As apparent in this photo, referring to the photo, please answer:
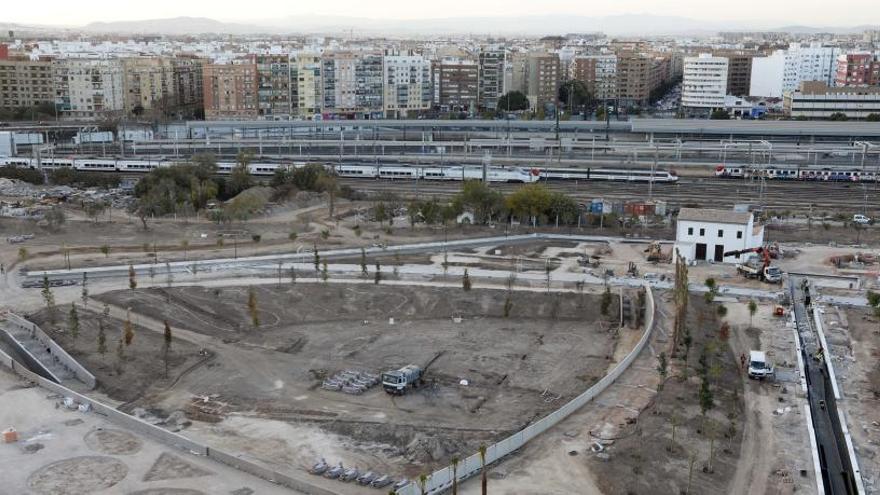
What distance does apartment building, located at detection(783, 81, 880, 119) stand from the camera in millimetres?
62375

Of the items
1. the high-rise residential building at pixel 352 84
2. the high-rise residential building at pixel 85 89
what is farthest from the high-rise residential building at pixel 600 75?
the high-rise residential building at pixel 85 89

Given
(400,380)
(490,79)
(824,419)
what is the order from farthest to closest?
(490,79) < (400,380) < (824,419)

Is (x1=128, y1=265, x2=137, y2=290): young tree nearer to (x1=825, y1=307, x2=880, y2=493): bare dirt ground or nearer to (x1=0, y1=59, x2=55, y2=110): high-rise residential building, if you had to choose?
(x1=825, y1=307, x2=880, y2=493): bare dirt ground

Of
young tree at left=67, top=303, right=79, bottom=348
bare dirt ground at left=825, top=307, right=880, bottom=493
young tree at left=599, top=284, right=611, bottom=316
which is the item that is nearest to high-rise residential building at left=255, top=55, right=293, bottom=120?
young tree at left=67, top=303, right=79, bottom=348

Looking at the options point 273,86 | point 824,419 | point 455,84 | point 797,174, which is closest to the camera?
point 824,419

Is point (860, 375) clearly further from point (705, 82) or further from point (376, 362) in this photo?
point (705, 82)

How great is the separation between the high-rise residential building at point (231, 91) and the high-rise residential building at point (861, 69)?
4791 centimetres

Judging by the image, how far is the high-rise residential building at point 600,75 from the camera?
254 ft

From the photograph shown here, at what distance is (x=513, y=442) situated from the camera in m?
13.0

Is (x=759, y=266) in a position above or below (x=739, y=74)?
below

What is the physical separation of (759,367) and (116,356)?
12.0 metres

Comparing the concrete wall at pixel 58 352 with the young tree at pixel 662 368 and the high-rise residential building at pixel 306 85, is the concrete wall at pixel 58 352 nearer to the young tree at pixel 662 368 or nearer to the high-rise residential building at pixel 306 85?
the young tree at pixel 662 368

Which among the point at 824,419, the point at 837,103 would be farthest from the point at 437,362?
the point at 837,103

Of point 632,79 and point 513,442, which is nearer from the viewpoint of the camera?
point 513,442
